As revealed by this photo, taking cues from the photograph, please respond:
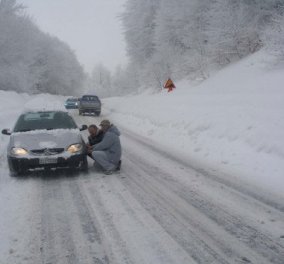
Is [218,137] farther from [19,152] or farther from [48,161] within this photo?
[19,152]

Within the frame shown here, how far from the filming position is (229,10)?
94.2 ft

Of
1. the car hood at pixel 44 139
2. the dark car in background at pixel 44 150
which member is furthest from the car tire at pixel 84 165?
the car hood at pixel 44 139

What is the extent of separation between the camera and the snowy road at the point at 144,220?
16.0 feet

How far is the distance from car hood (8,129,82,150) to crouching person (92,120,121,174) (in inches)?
21.8

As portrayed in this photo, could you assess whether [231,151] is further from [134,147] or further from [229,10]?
[229,10]

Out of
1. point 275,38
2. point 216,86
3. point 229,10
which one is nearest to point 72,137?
point 275,38

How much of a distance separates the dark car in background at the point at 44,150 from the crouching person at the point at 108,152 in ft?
1.24

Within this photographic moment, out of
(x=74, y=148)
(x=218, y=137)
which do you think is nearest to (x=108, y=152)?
(x=74, y=148)

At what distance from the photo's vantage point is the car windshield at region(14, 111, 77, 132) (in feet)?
33.7

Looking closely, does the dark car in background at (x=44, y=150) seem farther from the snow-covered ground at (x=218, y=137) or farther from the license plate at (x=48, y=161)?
the snow-covered ground at (x=218, y=137)

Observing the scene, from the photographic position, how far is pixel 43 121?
10.6m

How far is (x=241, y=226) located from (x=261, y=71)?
16896mm

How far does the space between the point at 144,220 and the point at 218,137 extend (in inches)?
295

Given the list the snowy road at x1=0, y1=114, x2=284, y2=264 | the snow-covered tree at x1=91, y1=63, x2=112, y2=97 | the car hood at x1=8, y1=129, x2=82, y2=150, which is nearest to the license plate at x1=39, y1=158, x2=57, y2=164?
the car hood at x1=8, y1=129, x2=82, y2=150
